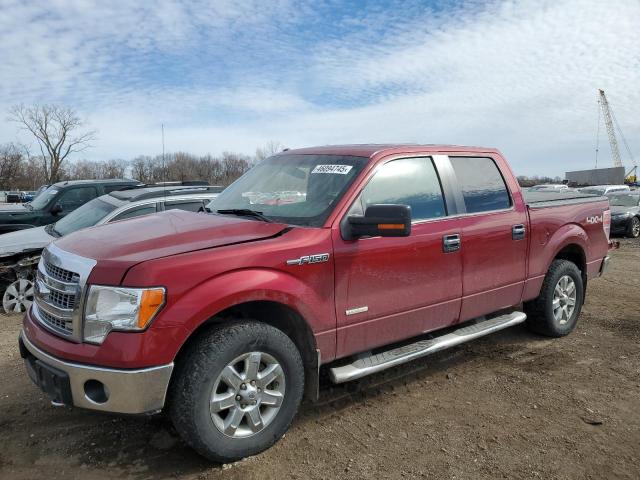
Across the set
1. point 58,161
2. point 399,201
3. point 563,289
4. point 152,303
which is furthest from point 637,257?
point 58,161

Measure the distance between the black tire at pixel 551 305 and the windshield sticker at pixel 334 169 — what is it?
8.64 ft

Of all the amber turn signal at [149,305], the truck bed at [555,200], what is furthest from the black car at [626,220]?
the amber turn signal at [149,305]

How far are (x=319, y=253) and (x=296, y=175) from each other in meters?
0.99

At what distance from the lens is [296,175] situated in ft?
13.5

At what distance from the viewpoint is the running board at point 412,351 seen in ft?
11.5

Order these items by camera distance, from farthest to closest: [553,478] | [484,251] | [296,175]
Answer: [484,251]
[296,175]
[553,478]

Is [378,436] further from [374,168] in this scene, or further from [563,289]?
[563,289]

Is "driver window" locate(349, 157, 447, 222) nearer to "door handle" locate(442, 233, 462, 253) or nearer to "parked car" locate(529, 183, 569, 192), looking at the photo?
"door handle" locate(442, 233, 462, 253)

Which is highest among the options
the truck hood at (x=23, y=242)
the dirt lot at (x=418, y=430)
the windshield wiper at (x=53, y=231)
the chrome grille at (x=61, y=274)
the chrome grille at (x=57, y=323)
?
the chrome grille at (x=61, y=274)

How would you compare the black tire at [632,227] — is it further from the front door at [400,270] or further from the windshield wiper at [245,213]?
the windshield wiper at [245,213]

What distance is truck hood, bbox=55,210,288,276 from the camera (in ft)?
9.66

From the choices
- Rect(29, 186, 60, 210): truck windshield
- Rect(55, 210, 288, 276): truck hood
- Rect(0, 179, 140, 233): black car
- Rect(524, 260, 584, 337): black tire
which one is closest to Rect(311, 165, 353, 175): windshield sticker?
Rect(55, 210, 288, 276): truck hood

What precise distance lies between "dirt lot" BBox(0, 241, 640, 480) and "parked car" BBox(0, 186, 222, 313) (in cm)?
207

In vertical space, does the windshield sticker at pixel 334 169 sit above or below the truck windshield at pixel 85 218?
above
